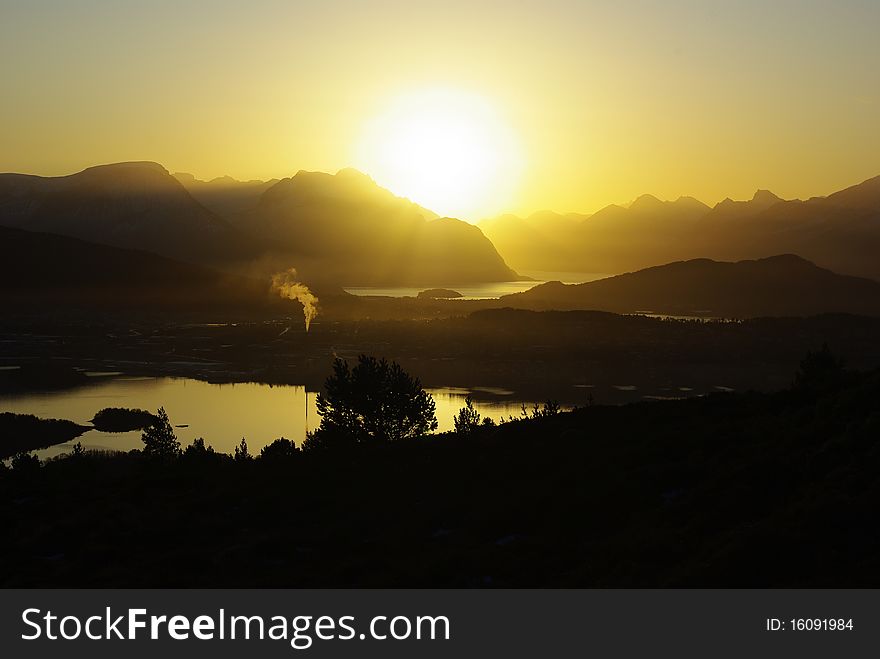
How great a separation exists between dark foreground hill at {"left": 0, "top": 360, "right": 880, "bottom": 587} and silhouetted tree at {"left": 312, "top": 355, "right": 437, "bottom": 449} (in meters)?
25.4

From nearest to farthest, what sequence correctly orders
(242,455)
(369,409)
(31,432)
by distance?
(369,409) → (242,455) → (31,432)

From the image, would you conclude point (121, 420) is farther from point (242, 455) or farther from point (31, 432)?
point (242, 455)

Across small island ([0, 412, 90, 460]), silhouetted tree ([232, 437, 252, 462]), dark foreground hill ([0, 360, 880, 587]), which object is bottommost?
small island ([0, 412, 90, 460])

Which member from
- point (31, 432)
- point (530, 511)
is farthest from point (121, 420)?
point (530, 511)

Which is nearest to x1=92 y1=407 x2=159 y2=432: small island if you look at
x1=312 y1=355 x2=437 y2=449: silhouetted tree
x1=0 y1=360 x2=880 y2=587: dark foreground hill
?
x1=312 y1=355 x2=437 y2=449: silhouetted tree

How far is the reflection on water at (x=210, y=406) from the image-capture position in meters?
114

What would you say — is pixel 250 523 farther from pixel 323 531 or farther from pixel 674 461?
pixel 674 461

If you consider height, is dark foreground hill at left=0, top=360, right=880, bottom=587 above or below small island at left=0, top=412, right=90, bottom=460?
above

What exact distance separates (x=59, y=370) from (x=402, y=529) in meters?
170

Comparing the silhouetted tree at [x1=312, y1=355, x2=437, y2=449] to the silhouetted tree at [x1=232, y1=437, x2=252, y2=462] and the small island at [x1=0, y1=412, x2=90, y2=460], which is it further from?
the small island at [x1=0, y1=412, x2=90, y2=460]

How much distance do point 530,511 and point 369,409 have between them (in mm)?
40851

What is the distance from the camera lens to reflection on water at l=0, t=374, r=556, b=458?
114 meters

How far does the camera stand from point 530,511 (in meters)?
28.4
